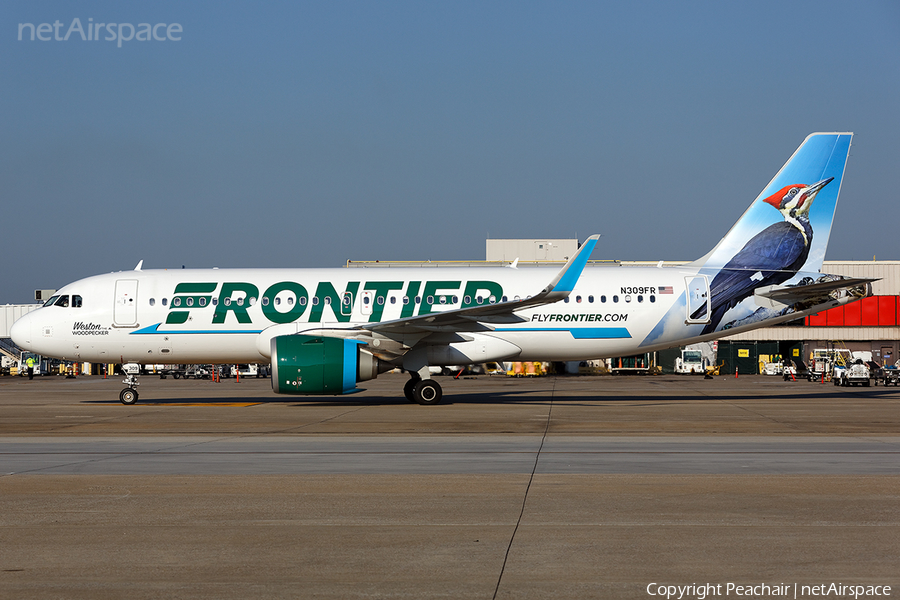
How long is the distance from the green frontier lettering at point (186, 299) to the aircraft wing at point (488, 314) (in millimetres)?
5035

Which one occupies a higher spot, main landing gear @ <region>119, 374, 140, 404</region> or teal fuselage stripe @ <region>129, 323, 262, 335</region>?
teal fuselage stripe @ <region>129, 323, 262, 335</region>

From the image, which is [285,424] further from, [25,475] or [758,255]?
[758,255]

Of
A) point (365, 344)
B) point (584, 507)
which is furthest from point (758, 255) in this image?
point (584, 507)

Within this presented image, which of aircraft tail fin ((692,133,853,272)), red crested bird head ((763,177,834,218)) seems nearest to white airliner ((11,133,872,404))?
aircraft tail fin ((692,133,853,272))

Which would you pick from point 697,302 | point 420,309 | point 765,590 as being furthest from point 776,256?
point 765,590

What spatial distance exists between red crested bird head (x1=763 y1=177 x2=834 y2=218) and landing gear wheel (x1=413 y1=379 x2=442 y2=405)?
1237 centimetres

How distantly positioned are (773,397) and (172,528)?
82.4 feet

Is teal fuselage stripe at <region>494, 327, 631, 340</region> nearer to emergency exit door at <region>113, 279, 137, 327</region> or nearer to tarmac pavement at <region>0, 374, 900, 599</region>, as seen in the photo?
tarmac pavement at <region>0, 374, 900, 599</region>

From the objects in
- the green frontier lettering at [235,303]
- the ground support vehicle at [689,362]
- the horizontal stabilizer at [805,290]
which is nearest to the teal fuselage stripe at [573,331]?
the green frontier lettering at [235,303]

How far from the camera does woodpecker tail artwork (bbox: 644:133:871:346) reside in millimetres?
24938

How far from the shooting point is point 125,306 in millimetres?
24641

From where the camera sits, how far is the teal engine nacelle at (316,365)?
2191 cm

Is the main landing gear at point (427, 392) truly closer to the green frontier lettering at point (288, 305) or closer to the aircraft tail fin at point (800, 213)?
the green frontier lettering at point (288, 305)

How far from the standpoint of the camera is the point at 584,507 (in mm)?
8258
